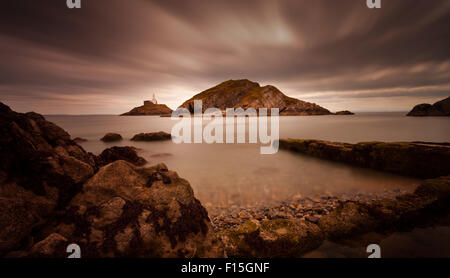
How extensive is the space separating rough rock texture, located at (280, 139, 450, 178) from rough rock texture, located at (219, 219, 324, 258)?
8.95 meters

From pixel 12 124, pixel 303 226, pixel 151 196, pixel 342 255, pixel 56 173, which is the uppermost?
pixel 12 124

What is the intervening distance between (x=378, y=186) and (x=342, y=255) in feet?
20.0

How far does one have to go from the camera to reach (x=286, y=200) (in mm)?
6516

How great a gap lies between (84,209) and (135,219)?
0.98m

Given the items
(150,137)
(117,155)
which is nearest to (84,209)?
(117,155)

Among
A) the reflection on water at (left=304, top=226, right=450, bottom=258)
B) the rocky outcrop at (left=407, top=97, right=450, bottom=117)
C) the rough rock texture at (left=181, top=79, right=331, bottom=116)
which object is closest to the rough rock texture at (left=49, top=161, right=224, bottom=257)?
the reflection on water at (left=304, top=226, right=450, bottom=258)

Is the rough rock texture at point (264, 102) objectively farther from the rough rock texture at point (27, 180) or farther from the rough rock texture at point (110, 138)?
the rough rock texture at point (27, 180)

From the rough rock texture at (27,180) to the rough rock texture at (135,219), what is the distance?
0.31 metres

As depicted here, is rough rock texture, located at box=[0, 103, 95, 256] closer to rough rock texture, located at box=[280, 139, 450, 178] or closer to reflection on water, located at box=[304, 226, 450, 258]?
reflection on water, located at box=[304, 226, 450, 258]

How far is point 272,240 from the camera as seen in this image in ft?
12.2

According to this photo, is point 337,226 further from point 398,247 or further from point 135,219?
point 135,219

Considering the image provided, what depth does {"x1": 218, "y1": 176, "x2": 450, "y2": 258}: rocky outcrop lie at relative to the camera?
370 centimetres
